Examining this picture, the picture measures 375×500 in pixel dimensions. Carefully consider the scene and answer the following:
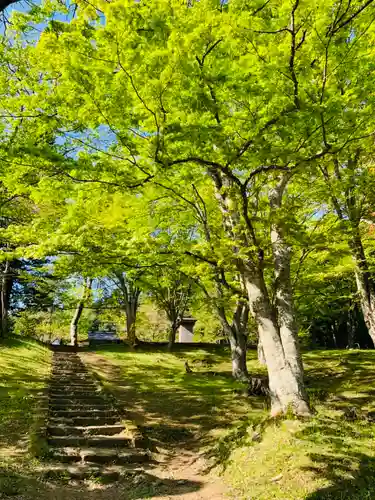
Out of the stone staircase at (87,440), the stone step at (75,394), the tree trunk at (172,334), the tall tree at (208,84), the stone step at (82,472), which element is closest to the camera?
the tall tree at (208,84)

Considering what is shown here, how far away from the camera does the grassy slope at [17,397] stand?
631 centimetres

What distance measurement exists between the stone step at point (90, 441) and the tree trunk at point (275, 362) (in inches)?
118

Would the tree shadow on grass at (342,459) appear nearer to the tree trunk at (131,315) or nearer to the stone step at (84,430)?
the stone step at (84,430)

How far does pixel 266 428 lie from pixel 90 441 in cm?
334

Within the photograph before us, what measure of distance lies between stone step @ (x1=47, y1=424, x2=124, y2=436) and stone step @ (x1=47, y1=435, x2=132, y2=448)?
12.9 inches

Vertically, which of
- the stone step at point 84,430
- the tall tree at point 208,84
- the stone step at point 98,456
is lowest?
the stone step at point 98,456

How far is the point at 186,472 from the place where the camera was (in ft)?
21.6

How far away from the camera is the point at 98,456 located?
264 inches

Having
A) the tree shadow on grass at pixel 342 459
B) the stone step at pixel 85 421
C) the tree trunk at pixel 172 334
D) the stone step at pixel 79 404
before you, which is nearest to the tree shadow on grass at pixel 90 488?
the tree shadow on grass at pixel 342 459

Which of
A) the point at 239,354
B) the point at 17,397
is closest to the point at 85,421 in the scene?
the point at 17,397

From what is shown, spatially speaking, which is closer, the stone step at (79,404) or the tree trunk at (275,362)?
the tree trunk at (275,362)

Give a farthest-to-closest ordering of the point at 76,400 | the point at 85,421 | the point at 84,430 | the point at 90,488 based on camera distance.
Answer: the point at 76,400 → the point at 85,421 → the point at 84,430 → the point at 90,488

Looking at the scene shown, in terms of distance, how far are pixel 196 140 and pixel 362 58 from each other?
3.16 metres

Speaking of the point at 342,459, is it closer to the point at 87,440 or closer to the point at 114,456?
the point at 114,456
